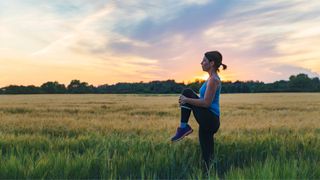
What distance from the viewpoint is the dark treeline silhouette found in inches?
2987

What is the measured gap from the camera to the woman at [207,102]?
5.40 metres

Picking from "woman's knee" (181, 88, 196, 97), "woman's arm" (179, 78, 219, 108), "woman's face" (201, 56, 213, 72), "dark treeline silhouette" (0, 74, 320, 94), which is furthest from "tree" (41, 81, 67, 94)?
"woman's arm" (179, 78, 219, 108)

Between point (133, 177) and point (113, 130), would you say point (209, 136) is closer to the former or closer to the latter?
point (133, 177)

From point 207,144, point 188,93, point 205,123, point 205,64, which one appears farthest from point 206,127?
point 205,64

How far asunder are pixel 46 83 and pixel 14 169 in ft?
287

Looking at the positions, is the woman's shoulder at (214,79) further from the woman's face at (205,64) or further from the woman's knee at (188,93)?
the woman's knee at (188,93)

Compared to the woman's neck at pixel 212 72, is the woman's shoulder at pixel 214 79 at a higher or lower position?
lower

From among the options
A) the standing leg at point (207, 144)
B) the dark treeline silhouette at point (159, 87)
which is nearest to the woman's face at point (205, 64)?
the standing leg at point (207, 144)

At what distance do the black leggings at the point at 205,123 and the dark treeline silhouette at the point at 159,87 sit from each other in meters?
61.9

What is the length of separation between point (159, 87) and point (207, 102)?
6912 centimetres

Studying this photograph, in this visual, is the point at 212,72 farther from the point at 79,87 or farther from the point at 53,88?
the point at 53,88

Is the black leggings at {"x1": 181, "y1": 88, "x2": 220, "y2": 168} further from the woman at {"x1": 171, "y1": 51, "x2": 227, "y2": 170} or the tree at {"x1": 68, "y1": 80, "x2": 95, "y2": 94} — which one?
the tree at {"x1": 68, "y1": 80, "x2": 95, "y2": 94}

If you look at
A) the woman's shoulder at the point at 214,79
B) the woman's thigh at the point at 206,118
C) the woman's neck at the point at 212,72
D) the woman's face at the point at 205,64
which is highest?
the woman's face at the point at 205,64

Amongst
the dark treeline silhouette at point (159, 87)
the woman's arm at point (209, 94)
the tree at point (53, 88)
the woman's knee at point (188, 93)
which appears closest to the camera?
the woman's arm at point (209, 94)
